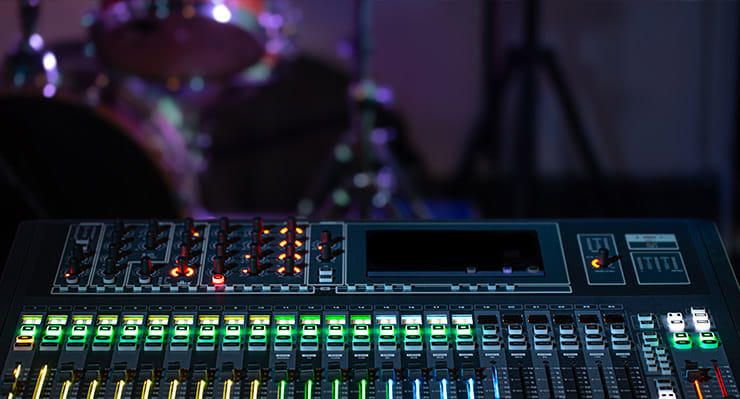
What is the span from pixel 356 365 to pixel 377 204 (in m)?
1.79

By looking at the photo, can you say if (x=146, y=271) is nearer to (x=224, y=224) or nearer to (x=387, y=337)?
(x=224, y=224)

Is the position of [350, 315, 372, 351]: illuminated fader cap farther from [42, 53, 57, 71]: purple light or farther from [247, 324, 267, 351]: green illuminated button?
[42, 53, 57, 71]: purple light

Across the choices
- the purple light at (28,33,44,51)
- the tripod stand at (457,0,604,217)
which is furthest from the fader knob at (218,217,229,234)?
the tripod stand at (457,0,604,217)

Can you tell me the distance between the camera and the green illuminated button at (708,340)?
1.02 metres

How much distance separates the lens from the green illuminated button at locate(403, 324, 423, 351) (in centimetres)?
102

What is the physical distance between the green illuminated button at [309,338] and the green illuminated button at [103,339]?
0.80 ft

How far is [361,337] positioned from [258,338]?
132 millimetres

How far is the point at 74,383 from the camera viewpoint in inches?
38.6

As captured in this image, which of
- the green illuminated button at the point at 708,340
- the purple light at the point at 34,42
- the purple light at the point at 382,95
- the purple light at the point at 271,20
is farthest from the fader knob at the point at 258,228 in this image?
the purple light at the point at 382,95

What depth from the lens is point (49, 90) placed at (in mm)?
1977

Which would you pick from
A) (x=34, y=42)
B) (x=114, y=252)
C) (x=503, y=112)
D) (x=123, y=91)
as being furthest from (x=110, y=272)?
(x=503, y=112)

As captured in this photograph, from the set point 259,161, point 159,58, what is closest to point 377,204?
point 159,58

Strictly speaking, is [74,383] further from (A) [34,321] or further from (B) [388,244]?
(B) [388,244]

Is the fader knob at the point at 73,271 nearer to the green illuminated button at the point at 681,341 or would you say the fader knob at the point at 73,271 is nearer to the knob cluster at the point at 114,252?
the knob cluster at the point at 114,252
